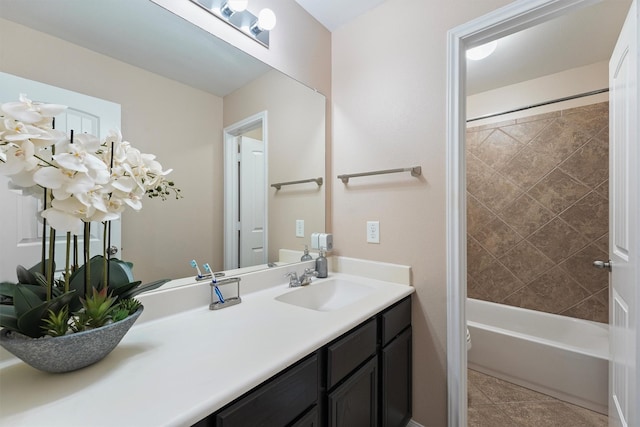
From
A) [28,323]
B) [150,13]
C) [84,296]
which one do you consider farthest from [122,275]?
[150,13]

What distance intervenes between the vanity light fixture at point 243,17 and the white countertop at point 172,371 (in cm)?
122

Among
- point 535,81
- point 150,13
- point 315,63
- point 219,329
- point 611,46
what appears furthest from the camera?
point 535,81

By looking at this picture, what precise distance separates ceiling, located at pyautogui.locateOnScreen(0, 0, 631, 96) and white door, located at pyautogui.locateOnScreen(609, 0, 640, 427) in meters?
0.58

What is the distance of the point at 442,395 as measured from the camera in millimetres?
1303

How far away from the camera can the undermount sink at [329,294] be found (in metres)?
1.36

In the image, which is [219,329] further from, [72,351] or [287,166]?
[287,166]

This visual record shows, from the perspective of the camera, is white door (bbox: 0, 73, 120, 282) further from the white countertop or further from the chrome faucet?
the chrome faucet

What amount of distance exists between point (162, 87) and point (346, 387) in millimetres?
1336

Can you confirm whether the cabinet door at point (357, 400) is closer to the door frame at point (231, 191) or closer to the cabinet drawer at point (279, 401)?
the cabinet drawer at point (279, 401)

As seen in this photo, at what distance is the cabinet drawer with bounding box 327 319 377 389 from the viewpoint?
0.86m

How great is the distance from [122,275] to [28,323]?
22 cm

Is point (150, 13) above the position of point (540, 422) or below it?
above

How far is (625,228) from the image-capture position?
1.10m

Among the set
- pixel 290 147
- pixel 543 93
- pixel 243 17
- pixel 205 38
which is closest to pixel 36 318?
pixel 205 38
